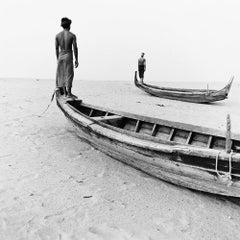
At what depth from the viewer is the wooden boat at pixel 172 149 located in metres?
Answer: 2.88

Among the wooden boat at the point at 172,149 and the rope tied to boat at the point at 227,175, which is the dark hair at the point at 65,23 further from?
the rope tied to boat at the point at 227,175

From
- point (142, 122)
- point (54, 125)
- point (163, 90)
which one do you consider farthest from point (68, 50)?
point (163, 90)

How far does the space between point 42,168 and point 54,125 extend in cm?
276

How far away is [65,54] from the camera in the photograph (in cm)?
638

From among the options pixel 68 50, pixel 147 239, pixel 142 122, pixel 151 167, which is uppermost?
pixel 68 50

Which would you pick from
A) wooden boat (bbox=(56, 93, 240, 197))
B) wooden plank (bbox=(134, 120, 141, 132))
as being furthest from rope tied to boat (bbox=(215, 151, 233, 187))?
wooden plank (bbox=(134, 120, 141, 132))

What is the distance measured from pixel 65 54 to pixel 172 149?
4.08 metres

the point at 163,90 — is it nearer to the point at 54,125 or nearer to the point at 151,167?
the point at 54,125

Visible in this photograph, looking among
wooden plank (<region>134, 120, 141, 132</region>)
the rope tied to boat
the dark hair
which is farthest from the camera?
the dark hair

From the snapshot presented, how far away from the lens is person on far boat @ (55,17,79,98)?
20.3 ft

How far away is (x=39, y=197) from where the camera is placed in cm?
346

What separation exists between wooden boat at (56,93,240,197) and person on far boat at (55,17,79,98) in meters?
1.28

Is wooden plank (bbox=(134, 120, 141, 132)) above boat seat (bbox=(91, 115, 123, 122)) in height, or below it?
below

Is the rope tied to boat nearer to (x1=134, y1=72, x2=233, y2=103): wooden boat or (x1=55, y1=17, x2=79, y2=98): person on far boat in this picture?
(x1=55, y1=17, x2=79, y2=98): person on far boat
